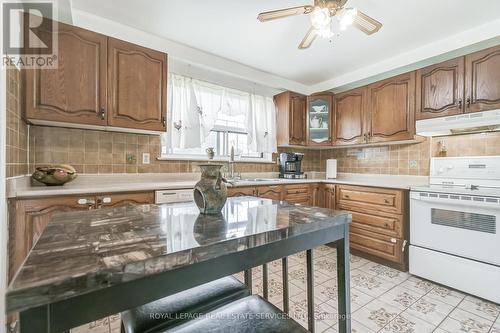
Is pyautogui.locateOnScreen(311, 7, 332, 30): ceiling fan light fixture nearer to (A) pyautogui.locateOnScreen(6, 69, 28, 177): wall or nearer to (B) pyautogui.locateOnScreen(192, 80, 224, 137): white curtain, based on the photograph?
(B) pyautogui.locateOnScreen(192, 80, 224, 137): white curtain

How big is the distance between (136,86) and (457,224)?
10.5 ft

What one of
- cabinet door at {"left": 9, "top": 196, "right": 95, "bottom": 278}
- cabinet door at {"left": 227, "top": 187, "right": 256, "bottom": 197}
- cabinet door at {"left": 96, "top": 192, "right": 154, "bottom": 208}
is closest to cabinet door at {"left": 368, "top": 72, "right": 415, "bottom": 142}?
cabinet door at {"left": 227, "top": 187, "right": 256, "bottom": 197}

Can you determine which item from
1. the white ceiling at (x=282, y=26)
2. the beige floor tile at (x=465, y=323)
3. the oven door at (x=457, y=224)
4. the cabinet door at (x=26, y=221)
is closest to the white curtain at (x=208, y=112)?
the white ceiling at (x=282, y=26)

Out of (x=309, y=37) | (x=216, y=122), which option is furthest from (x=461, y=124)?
(x=216, y=122)

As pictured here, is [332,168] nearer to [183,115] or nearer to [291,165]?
[291,165]

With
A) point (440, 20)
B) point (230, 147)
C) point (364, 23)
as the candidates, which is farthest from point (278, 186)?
point (440, 20)

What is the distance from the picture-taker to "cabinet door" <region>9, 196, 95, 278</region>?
1.58 metres

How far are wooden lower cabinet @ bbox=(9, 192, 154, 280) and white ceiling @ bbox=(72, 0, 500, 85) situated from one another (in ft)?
5.59

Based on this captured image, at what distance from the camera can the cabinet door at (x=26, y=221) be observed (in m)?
1.58

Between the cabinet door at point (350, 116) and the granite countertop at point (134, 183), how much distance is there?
600 millimetres

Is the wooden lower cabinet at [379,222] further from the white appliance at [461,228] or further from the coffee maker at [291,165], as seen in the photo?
the coffee maker at [291,165]

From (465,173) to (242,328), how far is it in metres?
2.80

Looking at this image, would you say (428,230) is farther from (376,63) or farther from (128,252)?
(128,252)

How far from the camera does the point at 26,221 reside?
1.62 meters
